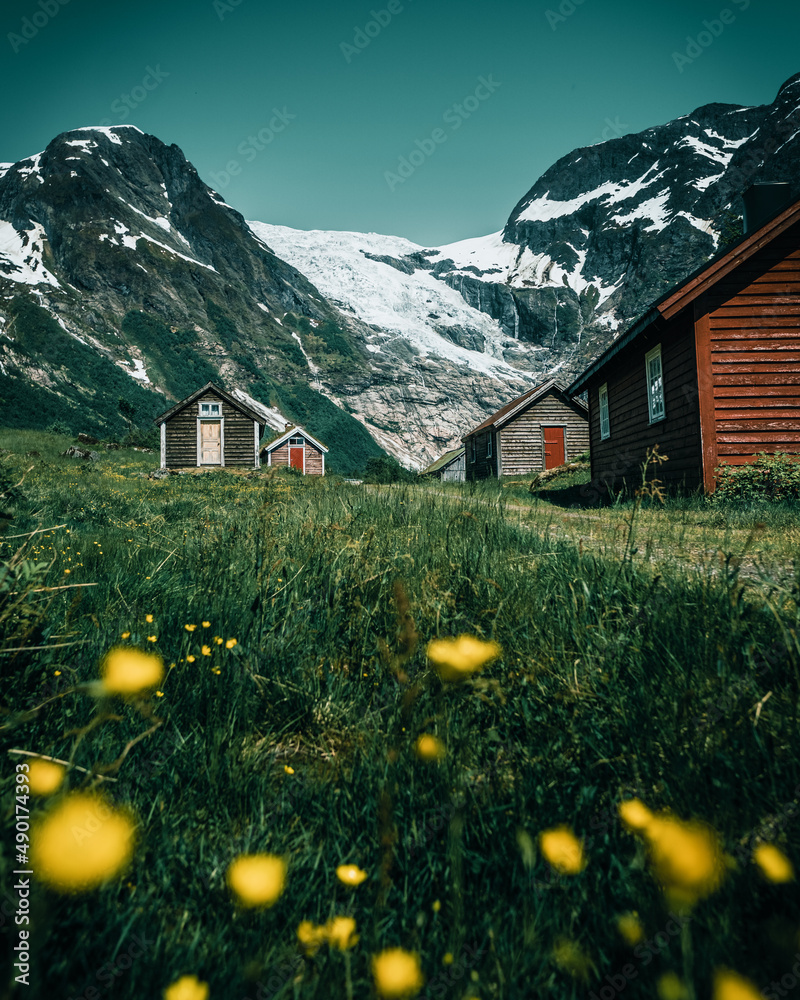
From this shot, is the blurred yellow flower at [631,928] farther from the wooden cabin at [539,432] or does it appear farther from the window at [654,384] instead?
the wooden cabin at [539,432]

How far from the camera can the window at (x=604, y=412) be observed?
540 inches

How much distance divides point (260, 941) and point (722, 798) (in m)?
1.03

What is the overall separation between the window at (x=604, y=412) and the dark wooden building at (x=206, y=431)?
19.3 metres

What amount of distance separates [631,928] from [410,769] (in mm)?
595

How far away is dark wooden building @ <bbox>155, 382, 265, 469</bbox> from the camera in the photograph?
27625 millimetres

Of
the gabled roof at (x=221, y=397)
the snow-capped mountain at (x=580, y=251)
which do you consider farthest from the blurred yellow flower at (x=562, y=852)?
the snow-capped mountain at (x=580, y=251)

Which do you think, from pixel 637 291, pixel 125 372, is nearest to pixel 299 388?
pixel 125 372

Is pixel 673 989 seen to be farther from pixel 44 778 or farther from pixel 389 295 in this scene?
pixel 389 295

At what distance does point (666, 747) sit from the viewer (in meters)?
1.29

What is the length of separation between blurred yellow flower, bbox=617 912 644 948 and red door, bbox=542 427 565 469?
26.7m

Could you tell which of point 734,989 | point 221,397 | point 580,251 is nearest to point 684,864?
point 734,989

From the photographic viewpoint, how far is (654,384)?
420 inches

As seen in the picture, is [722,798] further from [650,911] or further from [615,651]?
[615,651]

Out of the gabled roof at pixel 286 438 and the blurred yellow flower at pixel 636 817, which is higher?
the gabled roof at pixel 286 438
